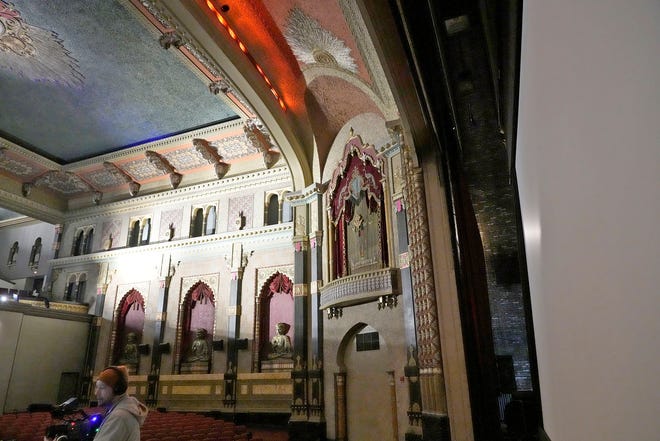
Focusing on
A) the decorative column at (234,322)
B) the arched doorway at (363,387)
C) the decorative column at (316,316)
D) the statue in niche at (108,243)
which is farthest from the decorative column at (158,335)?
the arched doorway at (363,387)

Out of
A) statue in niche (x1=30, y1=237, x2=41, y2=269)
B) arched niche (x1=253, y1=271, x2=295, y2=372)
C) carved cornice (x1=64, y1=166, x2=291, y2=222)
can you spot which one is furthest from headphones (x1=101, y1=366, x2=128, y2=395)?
statue in niche (x1=30, y1=237, x2=41, y2=269)

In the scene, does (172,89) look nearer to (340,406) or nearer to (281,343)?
(281,343)

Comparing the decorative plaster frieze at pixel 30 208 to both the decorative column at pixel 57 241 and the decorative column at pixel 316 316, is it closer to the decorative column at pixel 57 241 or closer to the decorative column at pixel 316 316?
the decorative column at pixel 57 241

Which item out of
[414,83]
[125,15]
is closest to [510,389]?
[414,83]

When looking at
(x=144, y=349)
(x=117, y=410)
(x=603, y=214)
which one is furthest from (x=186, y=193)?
(x=603, y=214)

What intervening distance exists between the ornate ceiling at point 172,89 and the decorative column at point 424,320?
5.39 feet

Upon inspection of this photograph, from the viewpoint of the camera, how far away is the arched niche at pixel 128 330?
13297 mm

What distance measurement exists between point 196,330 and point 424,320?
8.61m

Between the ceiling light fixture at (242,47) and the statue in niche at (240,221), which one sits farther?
the statue in niche at (240,221)

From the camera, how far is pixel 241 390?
11.2 meters

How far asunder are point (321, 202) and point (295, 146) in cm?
161

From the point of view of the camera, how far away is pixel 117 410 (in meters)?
2.28

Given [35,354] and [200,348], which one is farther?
[35,354]

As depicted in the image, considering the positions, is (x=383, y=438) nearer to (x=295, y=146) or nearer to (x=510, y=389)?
(x=510, y=389)
